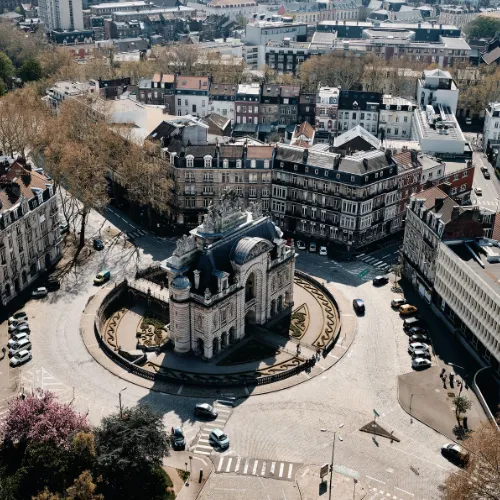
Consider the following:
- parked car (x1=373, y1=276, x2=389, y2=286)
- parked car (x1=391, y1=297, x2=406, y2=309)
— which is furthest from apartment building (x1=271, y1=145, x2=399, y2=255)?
parked car (x1=391, y1=297, x2=406, y2=309)

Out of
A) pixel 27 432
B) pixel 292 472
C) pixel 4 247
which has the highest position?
pixel 4 247

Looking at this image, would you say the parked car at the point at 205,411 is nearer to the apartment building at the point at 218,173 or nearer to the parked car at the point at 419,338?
the parked car at the point at 419,338

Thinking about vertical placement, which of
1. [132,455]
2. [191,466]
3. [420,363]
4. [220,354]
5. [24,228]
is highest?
[24,228]

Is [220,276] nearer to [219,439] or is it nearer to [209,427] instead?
[209,427]

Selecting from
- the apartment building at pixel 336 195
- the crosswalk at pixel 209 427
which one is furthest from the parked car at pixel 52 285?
the apartment building at pixel 336 195

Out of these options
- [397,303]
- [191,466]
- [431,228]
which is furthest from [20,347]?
[431,228]

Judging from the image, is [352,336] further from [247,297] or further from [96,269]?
[96,269]

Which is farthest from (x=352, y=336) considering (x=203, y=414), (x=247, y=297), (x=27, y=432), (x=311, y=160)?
(x=27, y=432)
